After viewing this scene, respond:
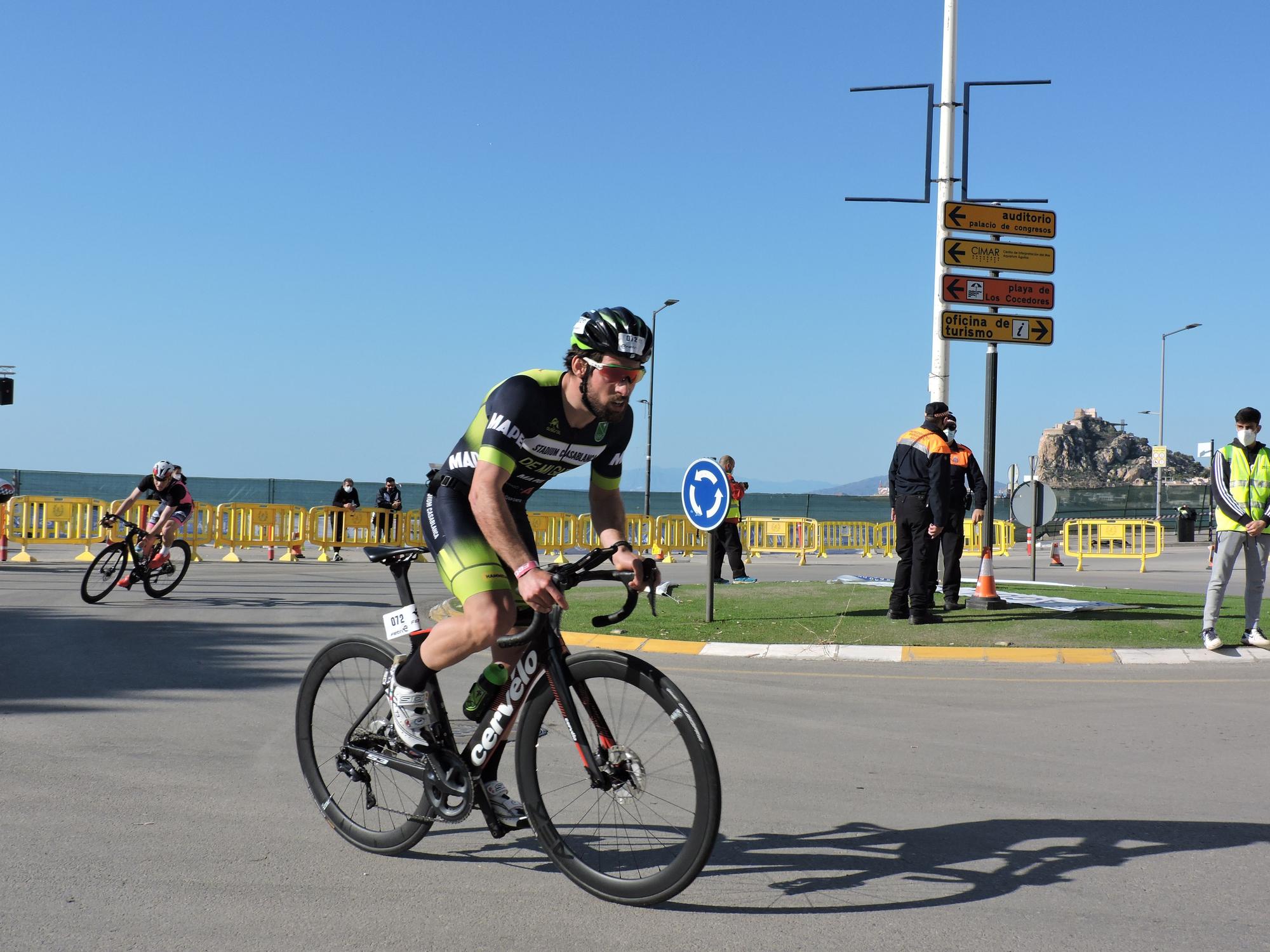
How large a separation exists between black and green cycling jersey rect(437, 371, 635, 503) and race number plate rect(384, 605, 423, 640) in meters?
0.49

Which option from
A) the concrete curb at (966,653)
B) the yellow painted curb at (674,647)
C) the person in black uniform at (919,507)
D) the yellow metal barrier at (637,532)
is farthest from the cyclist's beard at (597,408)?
the yellow metal barrier at (637,532)

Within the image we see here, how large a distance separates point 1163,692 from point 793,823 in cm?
470

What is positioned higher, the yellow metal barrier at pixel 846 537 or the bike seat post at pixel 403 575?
the bike seat post at pixel 403 575

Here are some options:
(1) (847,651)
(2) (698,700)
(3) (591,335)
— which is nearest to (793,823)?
(3) (591,335)

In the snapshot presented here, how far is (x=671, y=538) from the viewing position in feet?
89.4

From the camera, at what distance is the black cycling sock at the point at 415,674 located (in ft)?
13.3

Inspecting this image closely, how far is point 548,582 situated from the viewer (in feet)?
11.9

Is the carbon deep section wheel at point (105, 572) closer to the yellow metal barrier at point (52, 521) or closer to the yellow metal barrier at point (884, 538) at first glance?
the yellow metal barrier at point (52, 521)

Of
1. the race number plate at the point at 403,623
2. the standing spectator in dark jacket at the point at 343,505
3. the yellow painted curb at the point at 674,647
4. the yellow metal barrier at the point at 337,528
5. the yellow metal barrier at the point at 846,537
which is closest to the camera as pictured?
the race number plate at the point at 403,623

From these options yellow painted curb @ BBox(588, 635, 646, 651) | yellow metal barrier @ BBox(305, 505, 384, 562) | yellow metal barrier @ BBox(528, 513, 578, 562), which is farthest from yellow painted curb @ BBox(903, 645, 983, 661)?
yellow metal barrier @ BBox(305, 505, 384, 562)

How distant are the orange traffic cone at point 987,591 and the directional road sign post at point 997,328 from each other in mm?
2312

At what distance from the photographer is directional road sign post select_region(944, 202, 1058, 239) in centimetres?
1299

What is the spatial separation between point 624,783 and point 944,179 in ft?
39.5

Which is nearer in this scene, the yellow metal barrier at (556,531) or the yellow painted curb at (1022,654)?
the yellow painted curb at (1022,654)
